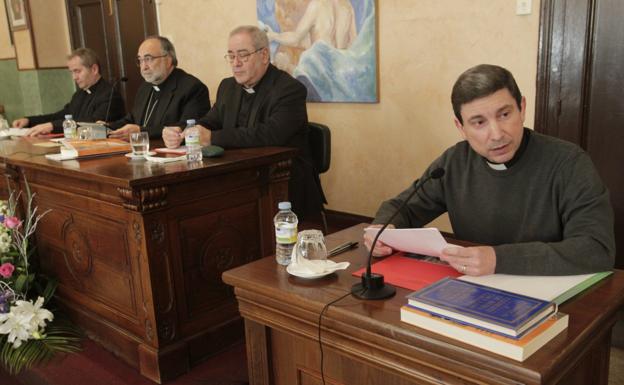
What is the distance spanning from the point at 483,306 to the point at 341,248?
1.89 feet

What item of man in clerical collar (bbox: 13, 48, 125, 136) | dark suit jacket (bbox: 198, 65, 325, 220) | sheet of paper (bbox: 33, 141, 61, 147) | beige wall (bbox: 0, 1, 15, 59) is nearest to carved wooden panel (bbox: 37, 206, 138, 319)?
sheet of paper (bbox: 33, 141, 61, 147)

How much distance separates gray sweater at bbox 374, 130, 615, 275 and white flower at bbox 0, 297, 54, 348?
1.63m

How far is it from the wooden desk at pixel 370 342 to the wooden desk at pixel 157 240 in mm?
778

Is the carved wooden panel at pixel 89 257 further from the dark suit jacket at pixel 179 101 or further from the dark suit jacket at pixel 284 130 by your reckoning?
the dark suit jacket at pixel 179 101

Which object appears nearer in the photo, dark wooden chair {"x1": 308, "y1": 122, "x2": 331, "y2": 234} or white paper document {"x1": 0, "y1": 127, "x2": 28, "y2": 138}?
dark wooden chair {"x1": 308, "y1": 122, "x2": 331, "y2": 234}

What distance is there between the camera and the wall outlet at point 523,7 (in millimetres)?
2967

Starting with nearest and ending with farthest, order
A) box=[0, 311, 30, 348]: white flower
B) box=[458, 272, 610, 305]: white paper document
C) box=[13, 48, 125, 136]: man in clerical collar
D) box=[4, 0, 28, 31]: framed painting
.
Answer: box=[458, 272, 610, 305]: white paper document
box=[0, 311, 30, 348]: white flower
box=[13, 48, 125, 136]: man in clerical collar
box=[4, 0, 28, 31]: framed painting

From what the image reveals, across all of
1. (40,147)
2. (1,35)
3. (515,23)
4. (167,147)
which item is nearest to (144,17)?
(1,35)

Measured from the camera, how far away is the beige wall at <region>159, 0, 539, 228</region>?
3.10m

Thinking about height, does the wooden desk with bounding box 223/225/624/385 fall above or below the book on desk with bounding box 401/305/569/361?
below

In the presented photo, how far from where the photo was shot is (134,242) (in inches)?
84.8

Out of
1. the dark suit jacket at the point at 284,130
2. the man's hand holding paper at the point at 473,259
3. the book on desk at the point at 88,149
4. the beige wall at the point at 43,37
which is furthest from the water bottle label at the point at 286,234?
the beige wall at the point at 43,37

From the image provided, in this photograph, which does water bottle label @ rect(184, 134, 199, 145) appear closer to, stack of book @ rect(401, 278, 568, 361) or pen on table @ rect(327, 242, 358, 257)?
pen on table @ rect(327, 242, 358, 257)

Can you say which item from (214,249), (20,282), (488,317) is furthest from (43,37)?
(488,317)
